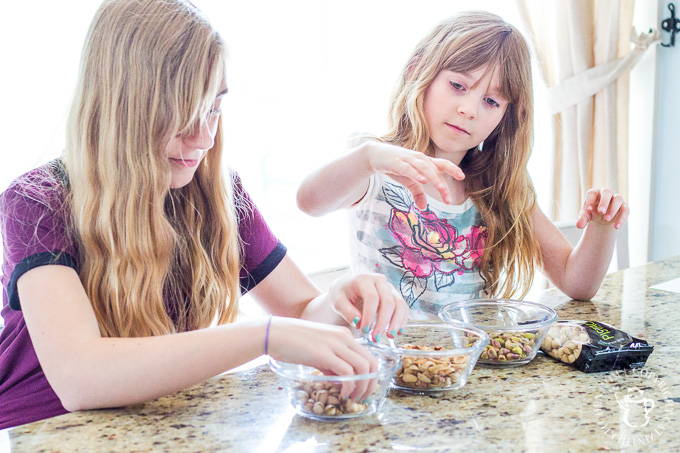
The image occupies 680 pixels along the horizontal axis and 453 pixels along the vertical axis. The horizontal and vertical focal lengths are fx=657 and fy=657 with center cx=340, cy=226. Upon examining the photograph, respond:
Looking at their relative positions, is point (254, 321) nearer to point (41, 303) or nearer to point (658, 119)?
point (41, 303)

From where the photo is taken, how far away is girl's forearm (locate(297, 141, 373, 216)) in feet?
3.92

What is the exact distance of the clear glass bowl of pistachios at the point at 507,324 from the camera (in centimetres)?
98

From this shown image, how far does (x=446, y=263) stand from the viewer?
1.51m

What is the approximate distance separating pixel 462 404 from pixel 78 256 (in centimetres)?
61

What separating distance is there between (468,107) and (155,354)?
85 cm

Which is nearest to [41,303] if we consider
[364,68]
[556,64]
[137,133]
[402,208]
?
[137,133]

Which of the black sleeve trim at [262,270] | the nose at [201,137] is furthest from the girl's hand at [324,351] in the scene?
the black sleeve trim at [262,270]

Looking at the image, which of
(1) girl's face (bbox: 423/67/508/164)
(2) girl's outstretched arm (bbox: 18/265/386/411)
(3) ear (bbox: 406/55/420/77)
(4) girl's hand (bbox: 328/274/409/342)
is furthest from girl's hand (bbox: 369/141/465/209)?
(3) ear (bbox: 406/55/420/77)

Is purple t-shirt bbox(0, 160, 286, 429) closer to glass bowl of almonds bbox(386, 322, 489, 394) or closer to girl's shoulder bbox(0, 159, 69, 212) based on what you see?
girl's shoulder bbox(0, 159, 69, 212)

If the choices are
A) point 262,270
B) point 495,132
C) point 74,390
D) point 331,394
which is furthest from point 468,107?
point 74,390

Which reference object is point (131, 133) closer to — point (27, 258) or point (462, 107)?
point (27, 258)

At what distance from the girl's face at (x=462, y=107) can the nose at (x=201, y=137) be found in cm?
58

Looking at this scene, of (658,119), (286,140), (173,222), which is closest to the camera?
(173,222)

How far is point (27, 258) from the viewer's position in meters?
0.93
